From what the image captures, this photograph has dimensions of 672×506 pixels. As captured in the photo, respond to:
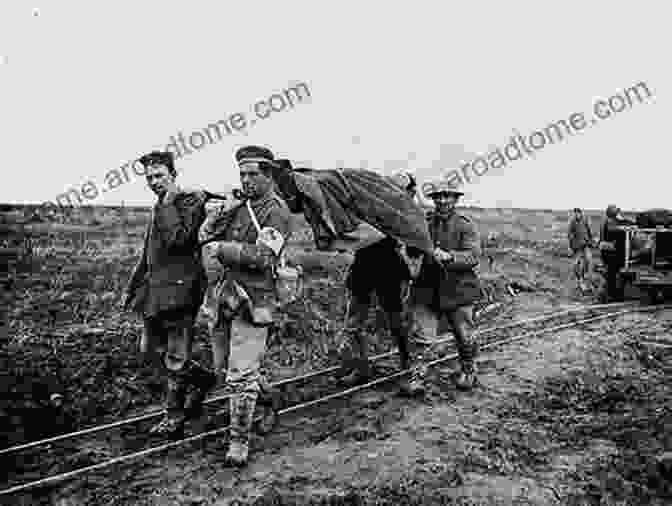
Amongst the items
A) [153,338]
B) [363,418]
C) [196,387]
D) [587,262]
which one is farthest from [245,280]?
[587,262]

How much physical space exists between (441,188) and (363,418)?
2.31 meters

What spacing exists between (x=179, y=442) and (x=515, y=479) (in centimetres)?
247

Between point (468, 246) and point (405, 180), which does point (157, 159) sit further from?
point (468, 246)

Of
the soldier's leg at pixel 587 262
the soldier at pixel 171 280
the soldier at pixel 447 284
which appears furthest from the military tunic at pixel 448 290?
the soldier's leg at pixel 587 262

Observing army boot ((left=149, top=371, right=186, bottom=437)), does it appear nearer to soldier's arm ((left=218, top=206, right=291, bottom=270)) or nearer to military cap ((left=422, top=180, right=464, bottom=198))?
soldier's arm ((left=218, top=206, right=291, bottom=270))

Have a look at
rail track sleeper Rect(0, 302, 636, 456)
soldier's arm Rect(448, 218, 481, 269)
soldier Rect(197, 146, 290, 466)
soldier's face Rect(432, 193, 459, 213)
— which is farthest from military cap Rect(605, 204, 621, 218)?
soldier Rect(197, 146, 290, 466)

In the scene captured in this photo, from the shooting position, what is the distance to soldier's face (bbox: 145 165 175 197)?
416 cm

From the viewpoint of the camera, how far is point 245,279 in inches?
145

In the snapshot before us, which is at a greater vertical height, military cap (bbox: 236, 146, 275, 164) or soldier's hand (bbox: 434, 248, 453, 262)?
military cap (bbox: 236, 146, 275, 164)

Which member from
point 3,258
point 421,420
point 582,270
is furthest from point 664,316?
point 3,258

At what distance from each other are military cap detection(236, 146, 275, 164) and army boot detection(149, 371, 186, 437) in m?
1.81

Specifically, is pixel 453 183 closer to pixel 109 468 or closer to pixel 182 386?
pixel 182 386

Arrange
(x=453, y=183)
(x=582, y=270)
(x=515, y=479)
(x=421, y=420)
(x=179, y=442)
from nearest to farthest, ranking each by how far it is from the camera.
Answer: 1. (x=515, y=479)
2. (x=179, y=442)
3. (x=421, y=420)
4. (x=453, y=183)
5. (x=582, y=270)

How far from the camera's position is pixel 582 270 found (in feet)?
43.0
